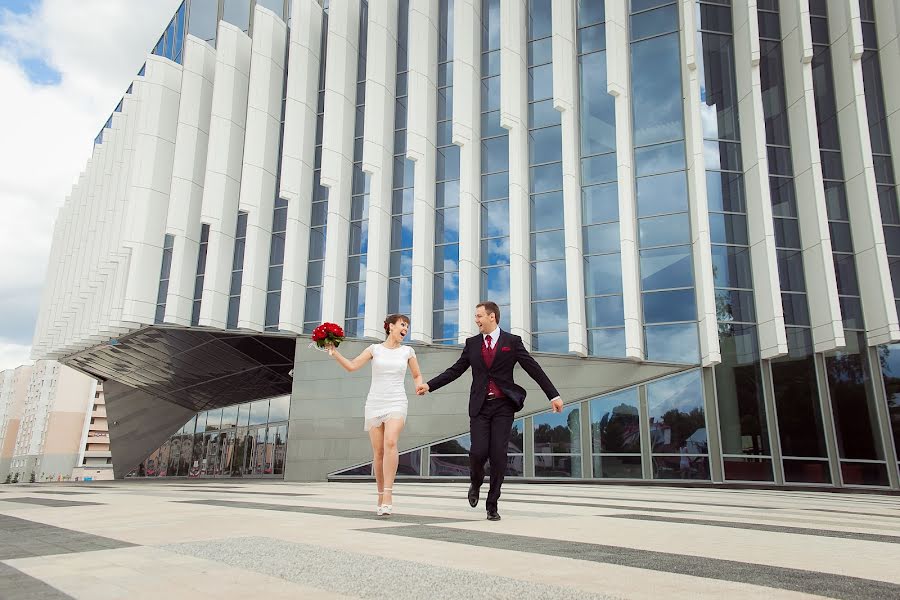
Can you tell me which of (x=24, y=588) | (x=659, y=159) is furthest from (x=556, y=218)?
(x=24, y=588)

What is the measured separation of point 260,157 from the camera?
23781 mm

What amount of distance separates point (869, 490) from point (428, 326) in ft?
43.4

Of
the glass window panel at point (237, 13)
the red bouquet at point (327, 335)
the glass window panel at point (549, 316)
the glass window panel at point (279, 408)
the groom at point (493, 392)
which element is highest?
the glass window panel at point (237, 13)

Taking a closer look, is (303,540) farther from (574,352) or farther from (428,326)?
(428,326)

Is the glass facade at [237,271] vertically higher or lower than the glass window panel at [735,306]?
higher

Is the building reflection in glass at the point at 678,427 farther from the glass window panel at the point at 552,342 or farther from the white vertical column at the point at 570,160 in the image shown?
the glass window panel at the point at 552,342

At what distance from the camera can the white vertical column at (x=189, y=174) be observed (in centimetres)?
2350

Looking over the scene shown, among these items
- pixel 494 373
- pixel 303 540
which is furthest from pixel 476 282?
pixel 303 540

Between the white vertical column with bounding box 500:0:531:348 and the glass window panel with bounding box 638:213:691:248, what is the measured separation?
3580mm

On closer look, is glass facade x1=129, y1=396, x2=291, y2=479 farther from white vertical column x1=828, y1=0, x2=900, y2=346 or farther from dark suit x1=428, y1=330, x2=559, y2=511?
dark suit x1=428, y1=330, x2=559, y2=511

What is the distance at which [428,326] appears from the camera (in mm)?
21484

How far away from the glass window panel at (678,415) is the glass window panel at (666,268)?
267cm

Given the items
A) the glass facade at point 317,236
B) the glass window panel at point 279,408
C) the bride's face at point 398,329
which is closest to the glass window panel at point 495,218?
the glass facade at point 317,236

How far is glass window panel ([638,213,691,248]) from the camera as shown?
1939 centimetres
